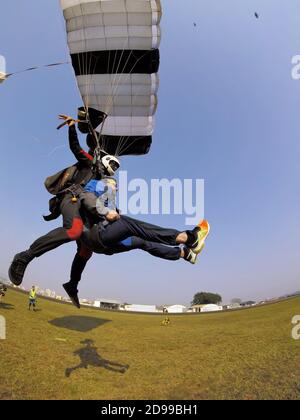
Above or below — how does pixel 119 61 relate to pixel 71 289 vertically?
above

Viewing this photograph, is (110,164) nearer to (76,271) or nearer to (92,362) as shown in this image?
(76,271)

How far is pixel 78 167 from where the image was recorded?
4.61 meters

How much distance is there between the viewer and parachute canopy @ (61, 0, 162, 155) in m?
6.89

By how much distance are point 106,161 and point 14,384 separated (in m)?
5.59

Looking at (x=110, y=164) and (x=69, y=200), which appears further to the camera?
(x=110, y=164)

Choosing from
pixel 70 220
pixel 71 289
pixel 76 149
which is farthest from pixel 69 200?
pixel 71 289

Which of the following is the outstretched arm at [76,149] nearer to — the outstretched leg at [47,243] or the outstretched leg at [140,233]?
the outstretched leg at [47,243]

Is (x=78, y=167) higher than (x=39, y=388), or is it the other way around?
(x=78, y=167)

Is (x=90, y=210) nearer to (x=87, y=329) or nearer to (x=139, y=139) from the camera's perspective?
(x=139, y=139)

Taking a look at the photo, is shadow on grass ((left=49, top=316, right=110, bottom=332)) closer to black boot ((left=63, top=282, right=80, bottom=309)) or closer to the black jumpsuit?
black boot ((left=63, top=282, right=80, bottom=309))

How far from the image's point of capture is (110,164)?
4562 millimetres

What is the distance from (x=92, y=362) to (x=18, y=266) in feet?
23.8

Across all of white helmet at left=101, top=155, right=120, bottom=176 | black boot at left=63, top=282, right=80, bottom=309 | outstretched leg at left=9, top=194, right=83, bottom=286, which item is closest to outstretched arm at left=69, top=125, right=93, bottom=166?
white helmet at left=101, top=155, right=120, bottom=176
